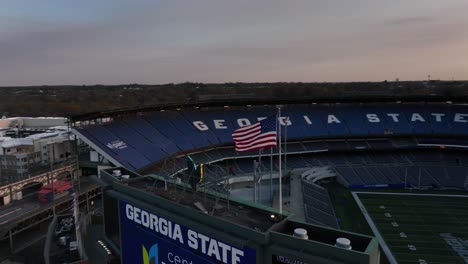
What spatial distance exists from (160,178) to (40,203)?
2443 centimetres

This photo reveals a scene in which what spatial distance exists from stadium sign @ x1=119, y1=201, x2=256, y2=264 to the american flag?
8.16m

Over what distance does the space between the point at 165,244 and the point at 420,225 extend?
1084 inches

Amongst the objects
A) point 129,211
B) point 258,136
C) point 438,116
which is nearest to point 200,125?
point 258,136

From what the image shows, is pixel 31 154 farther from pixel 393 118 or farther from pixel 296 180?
pixel 393 118

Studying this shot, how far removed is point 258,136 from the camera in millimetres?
17734

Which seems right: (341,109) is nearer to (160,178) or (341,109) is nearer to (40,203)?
(40,203)

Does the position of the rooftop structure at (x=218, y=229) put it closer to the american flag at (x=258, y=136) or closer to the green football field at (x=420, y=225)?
the american flag at (x=258, y=136)

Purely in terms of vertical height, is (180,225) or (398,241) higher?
(180,225)

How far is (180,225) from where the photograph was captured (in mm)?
9359

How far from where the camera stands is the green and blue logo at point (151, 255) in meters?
10.1

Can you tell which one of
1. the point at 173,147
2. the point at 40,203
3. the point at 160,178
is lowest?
the point at 40,203

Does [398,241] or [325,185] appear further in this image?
[325,185]

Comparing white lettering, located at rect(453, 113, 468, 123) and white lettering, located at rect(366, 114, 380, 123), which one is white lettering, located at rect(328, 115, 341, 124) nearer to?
white lettering, located at rect(366, 114, 380, 123)

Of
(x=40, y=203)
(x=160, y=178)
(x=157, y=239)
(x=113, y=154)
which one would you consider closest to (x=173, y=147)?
(x=113, y=154)
